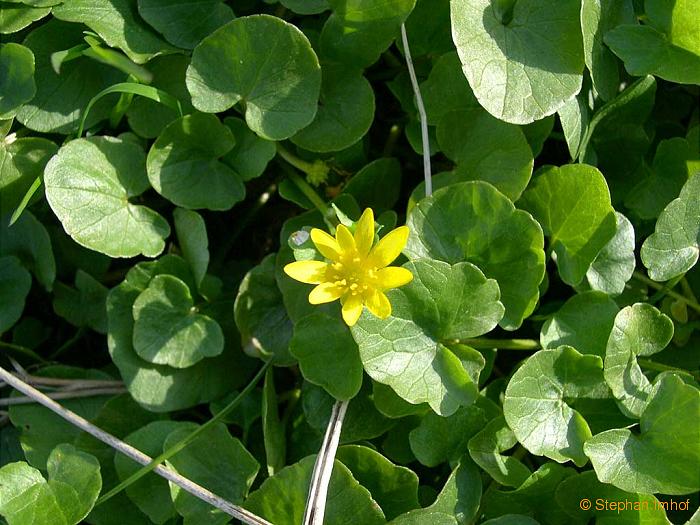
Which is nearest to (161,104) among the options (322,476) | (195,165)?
(195,165)

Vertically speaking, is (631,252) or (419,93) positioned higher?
(419,93)

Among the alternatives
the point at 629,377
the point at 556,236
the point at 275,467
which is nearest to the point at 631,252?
the point at 556,236

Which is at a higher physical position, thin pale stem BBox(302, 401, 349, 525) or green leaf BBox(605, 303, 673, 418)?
green leaf BBox(605, 303, 673, 418)

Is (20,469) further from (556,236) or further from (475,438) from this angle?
(556,236)

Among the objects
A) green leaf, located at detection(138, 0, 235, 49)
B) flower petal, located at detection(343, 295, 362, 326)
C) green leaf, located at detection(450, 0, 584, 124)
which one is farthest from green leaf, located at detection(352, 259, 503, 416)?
green leaf, located at detection(138, 0, 235, 49)

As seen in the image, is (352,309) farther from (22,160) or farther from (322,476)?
(22,160)

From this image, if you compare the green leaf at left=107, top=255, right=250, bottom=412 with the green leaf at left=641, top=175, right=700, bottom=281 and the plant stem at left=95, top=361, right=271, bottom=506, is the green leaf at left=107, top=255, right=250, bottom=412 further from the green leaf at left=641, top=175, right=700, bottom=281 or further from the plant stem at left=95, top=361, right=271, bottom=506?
the green leaf at left=641, top=175, right=700, bottom=281
